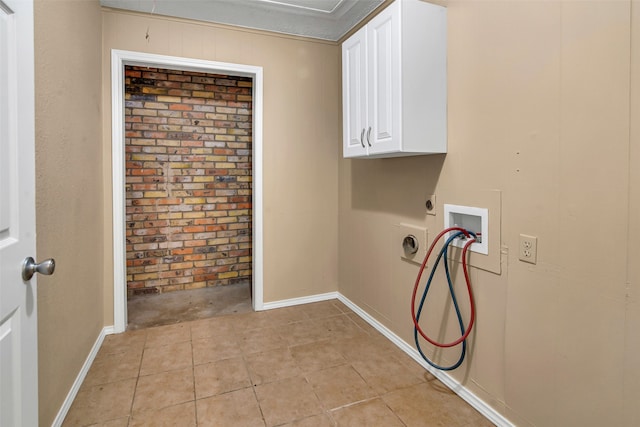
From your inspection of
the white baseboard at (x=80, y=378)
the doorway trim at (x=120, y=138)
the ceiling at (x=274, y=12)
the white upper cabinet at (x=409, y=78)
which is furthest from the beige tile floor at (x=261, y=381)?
the ceiling at (x=274, y=12)

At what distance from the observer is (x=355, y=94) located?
2.37 metres

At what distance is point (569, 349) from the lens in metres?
1.40

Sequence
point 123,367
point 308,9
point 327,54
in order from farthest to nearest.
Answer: point 327,54
point 308,9
point 123,367

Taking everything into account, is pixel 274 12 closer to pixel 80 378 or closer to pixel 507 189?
pixel 507 189

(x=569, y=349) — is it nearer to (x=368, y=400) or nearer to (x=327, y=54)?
(x=368, y=400)

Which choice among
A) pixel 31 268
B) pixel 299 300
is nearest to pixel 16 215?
pixel 31 268

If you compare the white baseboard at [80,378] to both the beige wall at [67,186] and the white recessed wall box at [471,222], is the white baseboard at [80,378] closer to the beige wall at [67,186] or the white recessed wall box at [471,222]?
the beige wall at [67,186]

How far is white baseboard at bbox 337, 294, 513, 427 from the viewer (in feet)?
5.70

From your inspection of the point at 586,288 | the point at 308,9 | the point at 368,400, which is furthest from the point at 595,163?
the point at 308,9

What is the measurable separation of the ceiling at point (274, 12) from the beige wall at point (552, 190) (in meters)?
1.21

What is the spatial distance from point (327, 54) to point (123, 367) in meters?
3.00

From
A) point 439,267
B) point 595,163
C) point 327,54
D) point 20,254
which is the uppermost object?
point 327,54

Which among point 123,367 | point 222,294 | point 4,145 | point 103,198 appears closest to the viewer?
point 4,145

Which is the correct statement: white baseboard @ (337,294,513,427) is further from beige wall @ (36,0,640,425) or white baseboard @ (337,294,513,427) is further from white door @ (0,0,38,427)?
white door @ (0,0,38,427)
